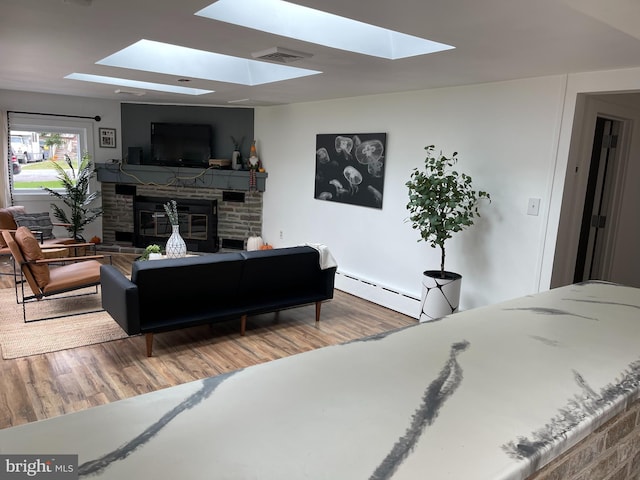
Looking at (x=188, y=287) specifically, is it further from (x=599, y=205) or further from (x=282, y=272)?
(x=599, y=205)

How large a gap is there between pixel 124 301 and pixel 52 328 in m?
1.23

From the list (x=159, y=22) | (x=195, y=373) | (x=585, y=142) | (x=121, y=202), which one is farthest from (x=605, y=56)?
(x=121, y=202)

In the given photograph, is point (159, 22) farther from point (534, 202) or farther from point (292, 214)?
point (292, 214)

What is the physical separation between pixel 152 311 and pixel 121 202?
4.23 m

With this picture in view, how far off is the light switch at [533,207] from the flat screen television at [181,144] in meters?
4.79

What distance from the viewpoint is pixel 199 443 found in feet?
2.52

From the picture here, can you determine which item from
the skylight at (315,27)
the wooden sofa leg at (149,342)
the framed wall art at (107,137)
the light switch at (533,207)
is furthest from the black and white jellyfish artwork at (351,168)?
the framed wall art at (107,137)

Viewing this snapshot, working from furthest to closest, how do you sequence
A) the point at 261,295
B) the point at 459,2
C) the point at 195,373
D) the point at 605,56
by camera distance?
1. the point at 261,295
2. the point at 195,373
3. the point at 605,56
4. the point at 459,2

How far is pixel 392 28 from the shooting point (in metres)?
2.39

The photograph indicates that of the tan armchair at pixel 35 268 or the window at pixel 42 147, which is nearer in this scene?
the tan armchair at pixel 35 268

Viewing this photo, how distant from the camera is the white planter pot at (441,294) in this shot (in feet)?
12.8

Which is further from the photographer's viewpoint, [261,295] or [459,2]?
[261,295]

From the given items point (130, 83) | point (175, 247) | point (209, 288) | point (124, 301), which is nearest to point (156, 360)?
point (124, 301)

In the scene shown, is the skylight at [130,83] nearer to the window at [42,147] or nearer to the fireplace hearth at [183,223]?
the fireplace hearth at [183,223]
